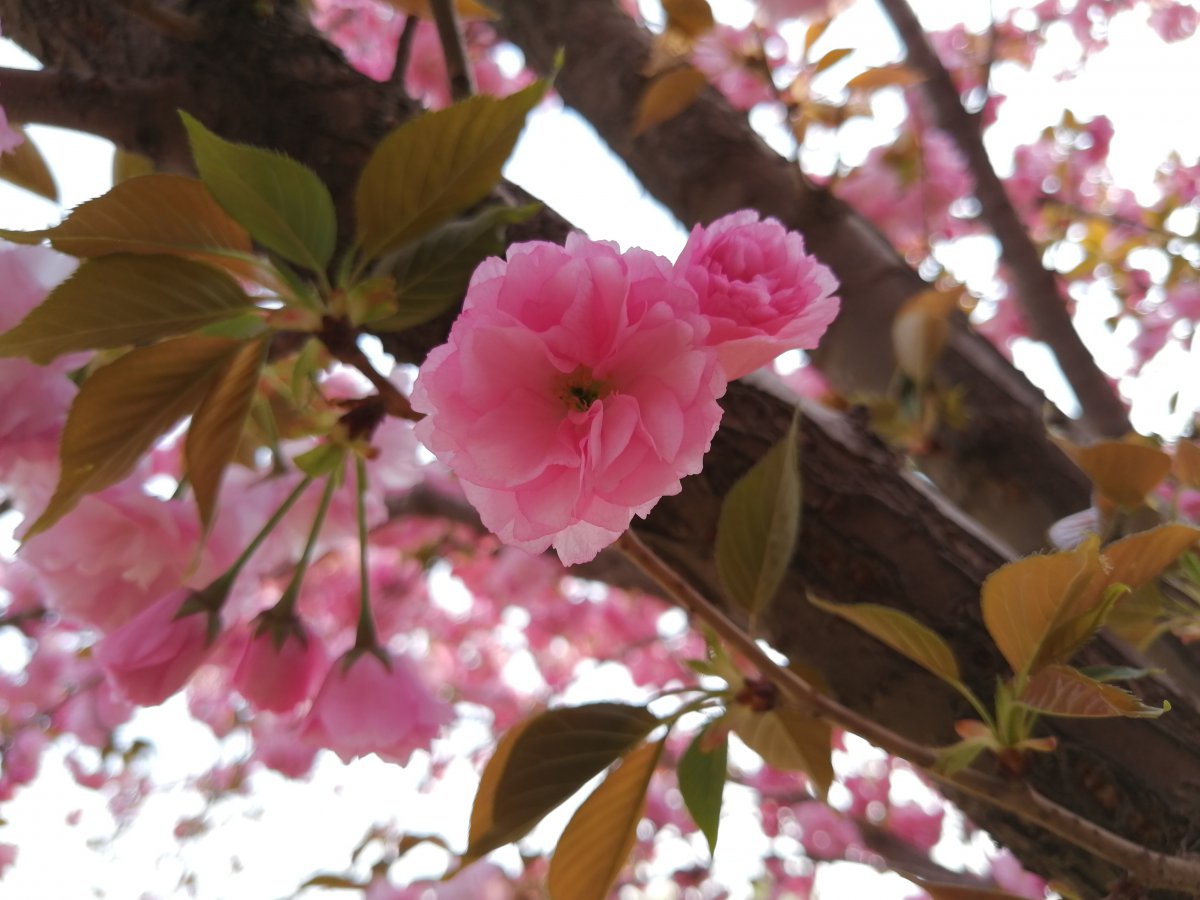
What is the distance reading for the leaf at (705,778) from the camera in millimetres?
421

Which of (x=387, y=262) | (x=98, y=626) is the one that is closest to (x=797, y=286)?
(x=387, y=262)

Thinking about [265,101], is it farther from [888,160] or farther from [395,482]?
[888,160]

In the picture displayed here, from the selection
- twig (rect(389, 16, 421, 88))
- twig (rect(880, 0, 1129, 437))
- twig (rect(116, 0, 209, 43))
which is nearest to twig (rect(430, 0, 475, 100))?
twig (rect(389, 16, 421, 88))

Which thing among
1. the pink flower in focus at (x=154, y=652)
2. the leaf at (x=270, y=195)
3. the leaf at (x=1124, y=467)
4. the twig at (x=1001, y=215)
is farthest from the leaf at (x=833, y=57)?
the pink flower in focus at (x=154, y=652)

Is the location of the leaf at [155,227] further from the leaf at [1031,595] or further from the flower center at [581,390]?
the leaf at [1031,595]

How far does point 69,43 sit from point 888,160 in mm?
1381

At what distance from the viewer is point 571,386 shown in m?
0.29

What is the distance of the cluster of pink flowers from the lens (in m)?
0.27

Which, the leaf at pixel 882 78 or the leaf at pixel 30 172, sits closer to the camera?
the leaf at pixel 30 172

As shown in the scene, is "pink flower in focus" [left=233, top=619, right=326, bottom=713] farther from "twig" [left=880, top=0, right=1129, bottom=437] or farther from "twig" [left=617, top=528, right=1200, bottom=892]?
"twig" [left=880, top=0, right=1129, bottom=437]

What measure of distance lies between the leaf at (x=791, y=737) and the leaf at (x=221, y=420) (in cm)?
28

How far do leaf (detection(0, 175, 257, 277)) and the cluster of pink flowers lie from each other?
18 cm

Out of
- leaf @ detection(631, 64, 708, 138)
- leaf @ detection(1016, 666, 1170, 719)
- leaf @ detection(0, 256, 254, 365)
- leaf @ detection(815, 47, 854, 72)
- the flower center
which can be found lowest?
leaf @ detection(1016, 666, 1170, 719)

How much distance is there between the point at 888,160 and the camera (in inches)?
63.4
